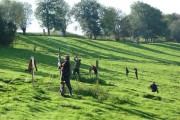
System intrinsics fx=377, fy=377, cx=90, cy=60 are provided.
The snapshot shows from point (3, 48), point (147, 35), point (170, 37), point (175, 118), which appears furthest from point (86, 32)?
point (175, 118)

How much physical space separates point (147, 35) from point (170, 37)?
24148 mm

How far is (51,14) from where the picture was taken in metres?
165

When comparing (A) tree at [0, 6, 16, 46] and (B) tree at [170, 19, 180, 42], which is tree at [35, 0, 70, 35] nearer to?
(B) tree at [170, 19, 180, 42]

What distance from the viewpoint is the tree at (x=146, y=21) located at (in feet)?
573

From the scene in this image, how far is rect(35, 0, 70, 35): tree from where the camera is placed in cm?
16300

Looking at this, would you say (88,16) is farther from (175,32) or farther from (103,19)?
(175,32)

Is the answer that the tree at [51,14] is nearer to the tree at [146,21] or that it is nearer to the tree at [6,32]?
the tree at [146,21]

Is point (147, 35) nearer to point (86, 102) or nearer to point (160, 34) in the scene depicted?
point (160, 34)

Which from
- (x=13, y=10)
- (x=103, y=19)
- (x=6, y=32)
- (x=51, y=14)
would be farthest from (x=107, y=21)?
(x=6, y=32)

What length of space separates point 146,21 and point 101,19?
23.2 meters

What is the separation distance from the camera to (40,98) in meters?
27.2

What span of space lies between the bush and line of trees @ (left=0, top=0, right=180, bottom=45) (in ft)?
225

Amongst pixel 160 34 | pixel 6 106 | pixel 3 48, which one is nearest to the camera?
pixel 6 106

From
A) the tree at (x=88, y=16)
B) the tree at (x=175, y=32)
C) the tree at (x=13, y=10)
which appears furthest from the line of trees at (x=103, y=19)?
the tree at (x=13, y=10)
